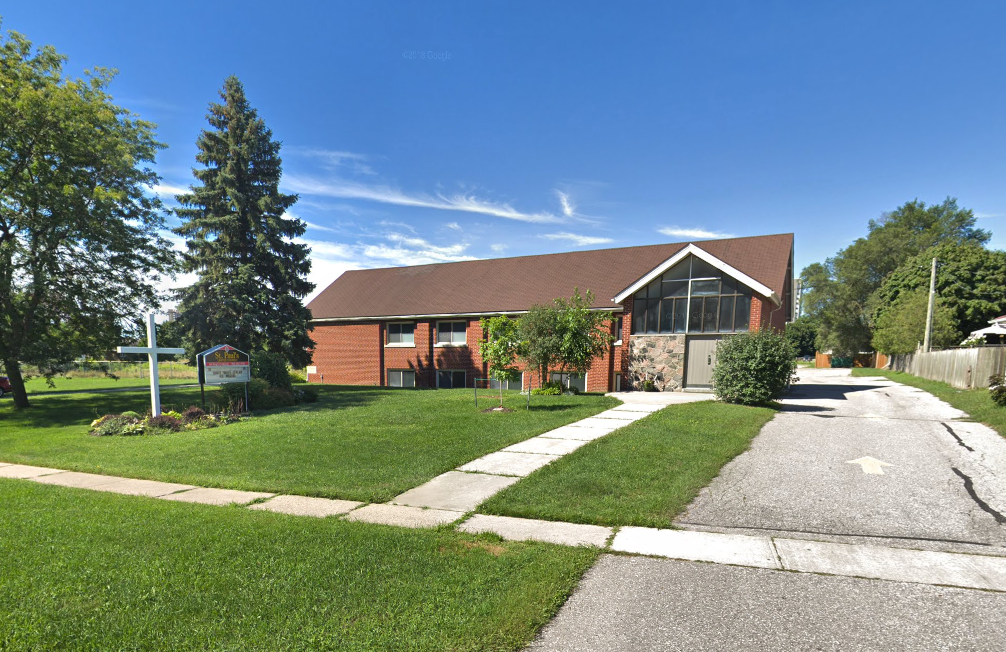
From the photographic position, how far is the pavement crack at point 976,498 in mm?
5270

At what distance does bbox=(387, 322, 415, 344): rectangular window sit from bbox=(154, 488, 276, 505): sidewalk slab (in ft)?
66.0

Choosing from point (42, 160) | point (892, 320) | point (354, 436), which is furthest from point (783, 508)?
point (892, 320)

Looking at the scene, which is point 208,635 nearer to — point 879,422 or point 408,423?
point 408,423

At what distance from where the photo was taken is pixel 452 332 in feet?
84.3

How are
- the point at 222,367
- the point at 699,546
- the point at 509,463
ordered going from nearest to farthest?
the point at 699,546, the point at 509,463, the point at 222,367

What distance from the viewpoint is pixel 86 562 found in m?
4.14

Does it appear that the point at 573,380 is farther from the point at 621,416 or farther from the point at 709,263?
the point at 621,416

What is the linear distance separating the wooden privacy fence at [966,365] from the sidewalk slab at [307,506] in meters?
21.4

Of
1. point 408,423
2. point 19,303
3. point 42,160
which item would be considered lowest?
point 408,423

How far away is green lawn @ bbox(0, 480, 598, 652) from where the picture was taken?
10.0ft

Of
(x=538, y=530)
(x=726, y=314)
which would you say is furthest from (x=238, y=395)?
(x=726, y=314)

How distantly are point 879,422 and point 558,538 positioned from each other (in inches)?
416

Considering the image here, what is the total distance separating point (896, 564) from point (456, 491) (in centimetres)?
475

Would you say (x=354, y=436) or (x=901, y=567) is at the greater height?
(x=901, y=567)
